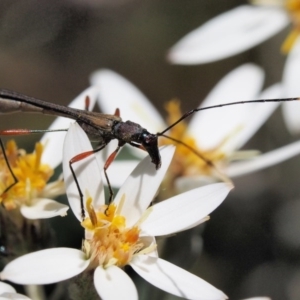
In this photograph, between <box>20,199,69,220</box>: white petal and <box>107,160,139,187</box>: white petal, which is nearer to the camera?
<box>20,199,69,220</box>: white petal

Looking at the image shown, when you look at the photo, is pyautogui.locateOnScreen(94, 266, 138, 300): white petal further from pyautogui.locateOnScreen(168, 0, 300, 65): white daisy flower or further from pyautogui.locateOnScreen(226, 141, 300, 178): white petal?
pyautogui.locateOnScreen(168, 0, 300, 65): white daisy flower

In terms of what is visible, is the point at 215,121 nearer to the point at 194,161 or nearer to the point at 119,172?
the point at 194,161

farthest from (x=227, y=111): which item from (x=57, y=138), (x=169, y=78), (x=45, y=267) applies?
(x=45, y=267)

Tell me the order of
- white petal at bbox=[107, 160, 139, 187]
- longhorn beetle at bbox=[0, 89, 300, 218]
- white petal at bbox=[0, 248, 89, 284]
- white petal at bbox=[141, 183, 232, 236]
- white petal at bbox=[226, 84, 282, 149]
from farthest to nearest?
white petal at bbox=[226, 84, 282, 149] < white petal at bbox=[107, 160, 139, 187] < longhorn beetle at bbox=[0, 89, 300, 218] < white petal at bbox=[141, 183, 232, 236] < white petal at bbox=[0, 248, 89, 284]

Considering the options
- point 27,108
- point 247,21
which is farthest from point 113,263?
point 247,21

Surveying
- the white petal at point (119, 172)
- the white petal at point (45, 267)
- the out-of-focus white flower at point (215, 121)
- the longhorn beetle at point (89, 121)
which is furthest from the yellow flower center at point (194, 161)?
the white petal at point (45, 267)

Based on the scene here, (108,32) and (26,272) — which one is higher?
(108,32)

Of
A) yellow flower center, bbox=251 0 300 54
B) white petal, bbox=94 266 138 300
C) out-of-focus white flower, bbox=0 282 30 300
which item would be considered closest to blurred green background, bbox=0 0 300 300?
yellow flower center, bbox=251 0 300 54

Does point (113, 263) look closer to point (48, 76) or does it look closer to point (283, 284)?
point (283, 284)
